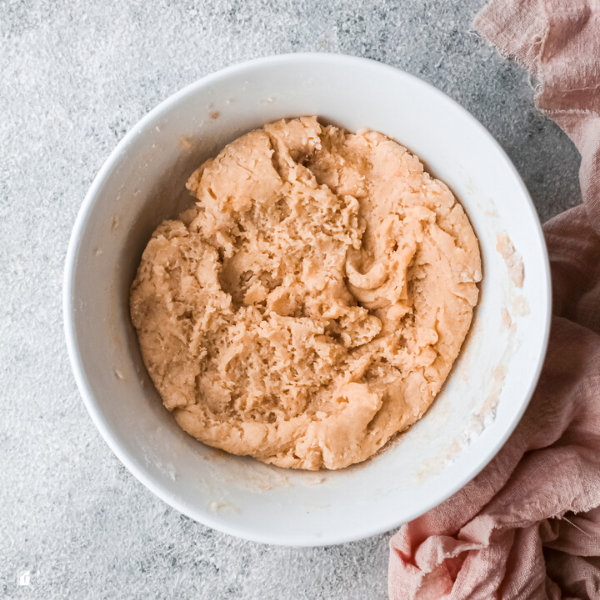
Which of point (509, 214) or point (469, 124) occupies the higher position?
point (469, 124)

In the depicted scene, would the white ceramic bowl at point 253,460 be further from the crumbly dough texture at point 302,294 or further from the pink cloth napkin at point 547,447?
the pink cloth napkin at point 547,447

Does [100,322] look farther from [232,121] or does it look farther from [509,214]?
[509,214]

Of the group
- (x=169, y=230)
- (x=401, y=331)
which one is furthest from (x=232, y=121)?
(x=401, y=331)

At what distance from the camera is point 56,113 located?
5.02 feet

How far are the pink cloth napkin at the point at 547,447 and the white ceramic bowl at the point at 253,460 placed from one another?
25 cm

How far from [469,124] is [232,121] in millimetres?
520

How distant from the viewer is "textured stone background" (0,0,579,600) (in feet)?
4.94

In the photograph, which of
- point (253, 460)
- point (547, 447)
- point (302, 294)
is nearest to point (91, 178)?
point (302, 294)

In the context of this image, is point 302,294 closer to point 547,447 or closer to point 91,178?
point 91,178

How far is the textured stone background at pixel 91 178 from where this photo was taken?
1.51m

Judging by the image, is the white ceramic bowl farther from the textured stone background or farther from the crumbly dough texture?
the textured stone background

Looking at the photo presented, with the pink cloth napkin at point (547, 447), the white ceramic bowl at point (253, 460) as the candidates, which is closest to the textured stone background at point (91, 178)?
the pink cloth napkin at point (547, 447)

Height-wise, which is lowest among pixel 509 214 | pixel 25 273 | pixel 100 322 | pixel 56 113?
pixel 25 273

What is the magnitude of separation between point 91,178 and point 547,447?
4.63 feet
